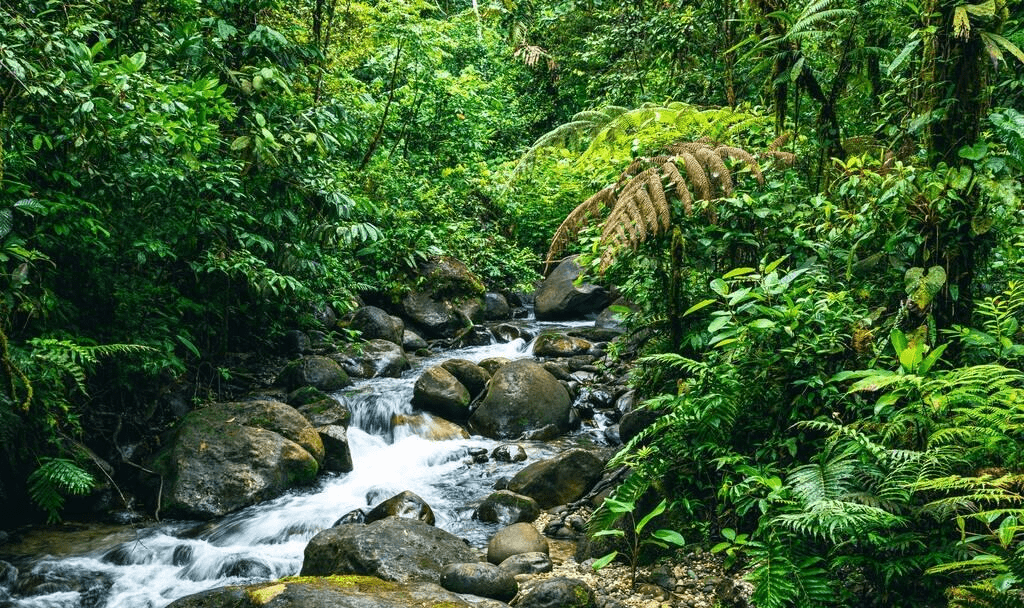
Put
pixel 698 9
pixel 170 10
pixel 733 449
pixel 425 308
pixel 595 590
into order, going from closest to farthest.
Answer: pixel 733 449 → pixel 595 590 → pixel 170 10 → pixel 698 9 → pixel 425 308

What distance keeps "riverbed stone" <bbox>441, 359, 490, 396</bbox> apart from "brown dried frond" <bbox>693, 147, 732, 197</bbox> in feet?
16.9

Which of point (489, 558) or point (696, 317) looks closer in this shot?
point (696, 317)

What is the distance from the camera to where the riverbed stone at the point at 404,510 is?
5578mm

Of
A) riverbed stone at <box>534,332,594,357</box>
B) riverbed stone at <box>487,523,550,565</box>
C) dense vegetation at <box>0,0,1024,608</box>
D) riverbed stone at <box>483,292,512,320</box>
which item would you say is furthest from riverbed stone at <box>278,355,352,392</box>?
riverbed stone at <box>483,292,512,320</box>

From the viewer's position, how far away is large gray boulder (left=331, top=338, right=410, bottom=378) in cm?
935

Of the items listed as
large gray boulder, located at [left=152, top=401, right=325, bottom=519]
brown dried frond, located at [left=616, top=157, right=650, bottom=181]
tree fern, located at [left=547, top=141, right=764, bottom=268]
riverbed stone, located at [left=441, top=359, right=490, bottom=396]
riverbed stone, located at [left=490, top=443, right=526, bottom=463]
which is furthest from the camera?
riverbed stone, located at [left=441, top=359, right=490, bottom=396]

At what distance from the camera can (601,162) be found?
17.7 feet

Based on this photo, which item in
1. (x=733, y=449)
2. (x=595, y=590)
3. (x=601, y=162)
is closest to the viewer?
(x=733, y=449)

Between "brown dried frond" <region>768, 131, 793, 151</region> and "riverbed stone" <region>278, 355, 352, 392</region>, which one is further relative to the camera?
"riverbed stone" <region>278, 355, 352, 392</region>

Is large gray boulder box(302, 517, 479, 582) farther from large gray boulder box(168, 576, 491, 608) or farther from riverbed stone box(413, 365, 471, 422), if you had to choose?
riverbed stone box(413, 365, 471, 422)

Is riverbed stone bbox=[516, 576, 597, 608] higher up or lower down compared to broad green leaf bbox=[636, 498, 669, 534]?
lower down

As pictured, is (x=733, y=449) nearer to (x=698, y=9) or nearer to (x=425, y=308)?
(x=698, y=9)

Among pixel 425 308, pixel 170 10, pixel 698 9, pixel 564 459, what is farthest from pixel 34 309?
pixel 698 9

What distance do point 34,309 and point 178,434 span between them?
185 centimetres
